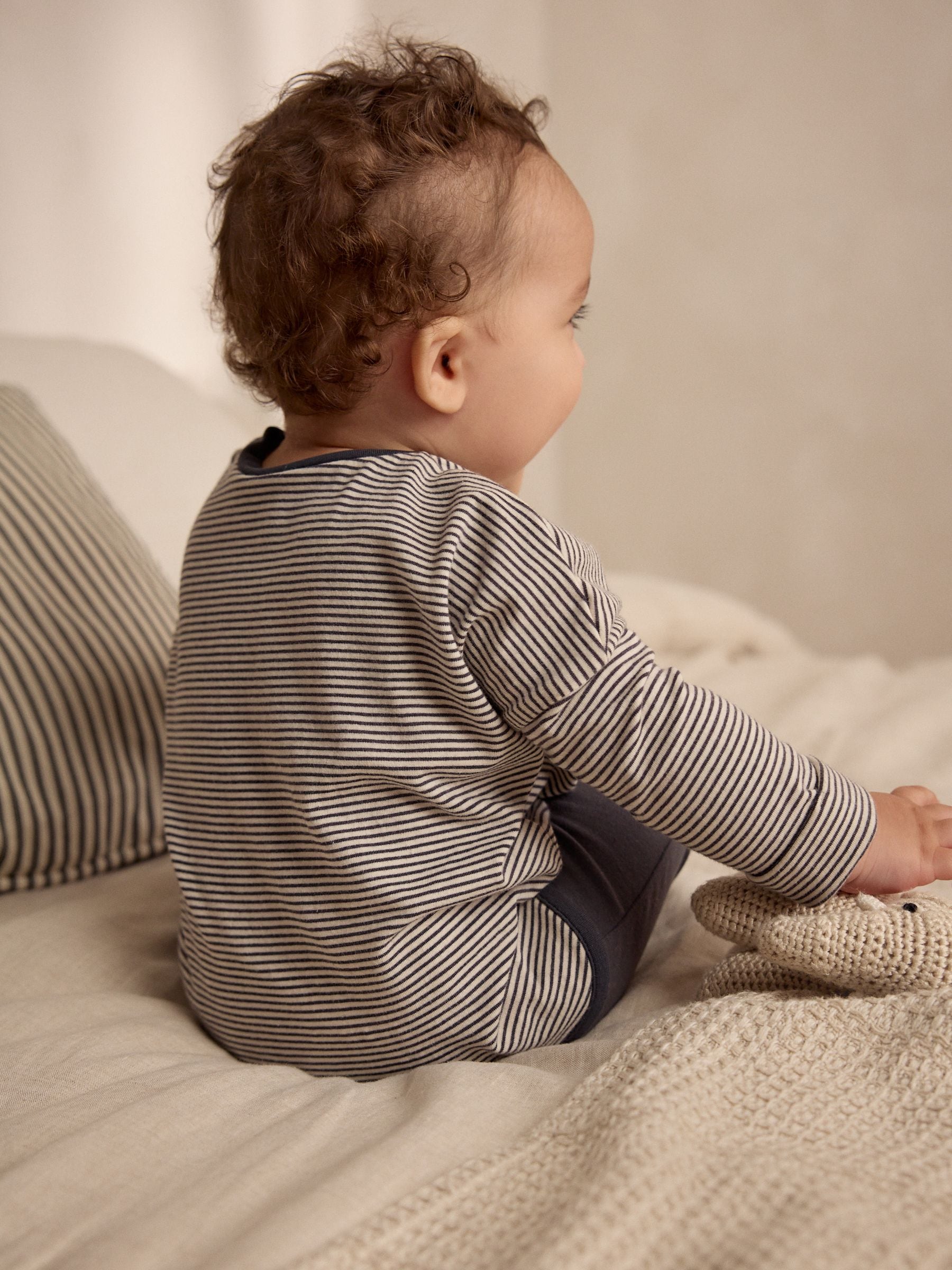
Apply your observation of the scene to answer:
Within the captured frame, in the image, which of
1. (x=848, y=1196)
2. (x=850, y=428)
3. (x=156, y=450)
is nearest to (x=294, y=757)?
(x=848, y=1196)

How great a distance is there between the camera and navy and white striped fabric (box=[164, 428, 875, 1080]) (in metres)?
0.64

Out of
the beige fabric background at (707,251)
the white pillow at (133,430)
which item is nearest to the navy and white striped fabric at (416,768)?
the white pillow at (133,430)

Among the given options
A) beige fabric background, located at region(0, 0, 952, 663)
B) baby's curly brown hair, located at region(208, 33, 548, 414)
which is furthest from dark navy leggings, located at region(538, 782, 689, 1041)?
beige fabric background, located at region(0, 0, 952, 663)

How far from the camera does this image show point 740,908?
Answer: 0.71 m

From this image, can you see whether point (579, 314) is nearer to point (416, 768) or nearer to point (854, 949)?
point (416, 768)

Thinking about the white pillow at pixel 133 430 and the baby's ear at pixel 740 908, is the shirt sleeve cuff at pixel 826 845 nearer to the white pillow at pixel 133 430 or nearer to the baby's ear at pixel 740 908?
the baby's ear at pixel 740 908

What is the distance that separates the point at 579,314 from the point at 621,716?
1.11ft

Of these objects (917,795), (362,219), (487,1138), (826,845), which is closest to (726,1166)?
(487,1138)

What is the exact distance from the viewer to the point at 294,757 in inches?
27.0

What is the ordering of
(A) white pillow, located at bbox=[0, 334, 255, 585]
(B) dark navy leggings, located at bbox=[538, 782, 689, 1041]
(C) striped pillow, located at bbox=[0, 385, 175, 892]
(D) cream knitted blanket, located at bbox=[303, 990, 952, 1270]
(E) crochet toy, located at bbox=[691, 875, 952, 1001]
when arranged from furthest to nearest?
(A) white pillow, located at bbox=[0, 334, 255, 585] < (C) striped pillow, located at bbox=[0, 385, 175, 892] < (B) dark navy leggings, located at bbox=[538, 782, 689, 1041] < (E) crochet toy, located at bbox=[691, 875, 952, 1001] < (D) cream knitted blanket, located at bbox=[303, 990, 952, 1270]

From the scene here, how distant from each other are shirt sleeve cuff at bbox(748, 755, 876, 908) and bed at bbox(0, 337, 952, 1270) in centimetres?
6

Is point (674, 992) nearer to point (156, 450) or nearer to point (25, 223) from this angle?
point (156, 450)

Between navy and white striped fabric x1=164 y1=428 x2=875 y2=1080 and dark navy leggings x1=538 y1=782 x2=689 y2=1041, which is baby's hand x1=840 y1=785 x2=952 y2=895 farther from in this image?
dark navy leggings x1=538 y1=782 x2=689 y2=1041

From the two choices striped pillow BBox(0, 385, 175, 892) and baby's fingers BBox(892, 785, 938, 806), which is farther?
striped pillow BBox(0, 385, 175, 892)
